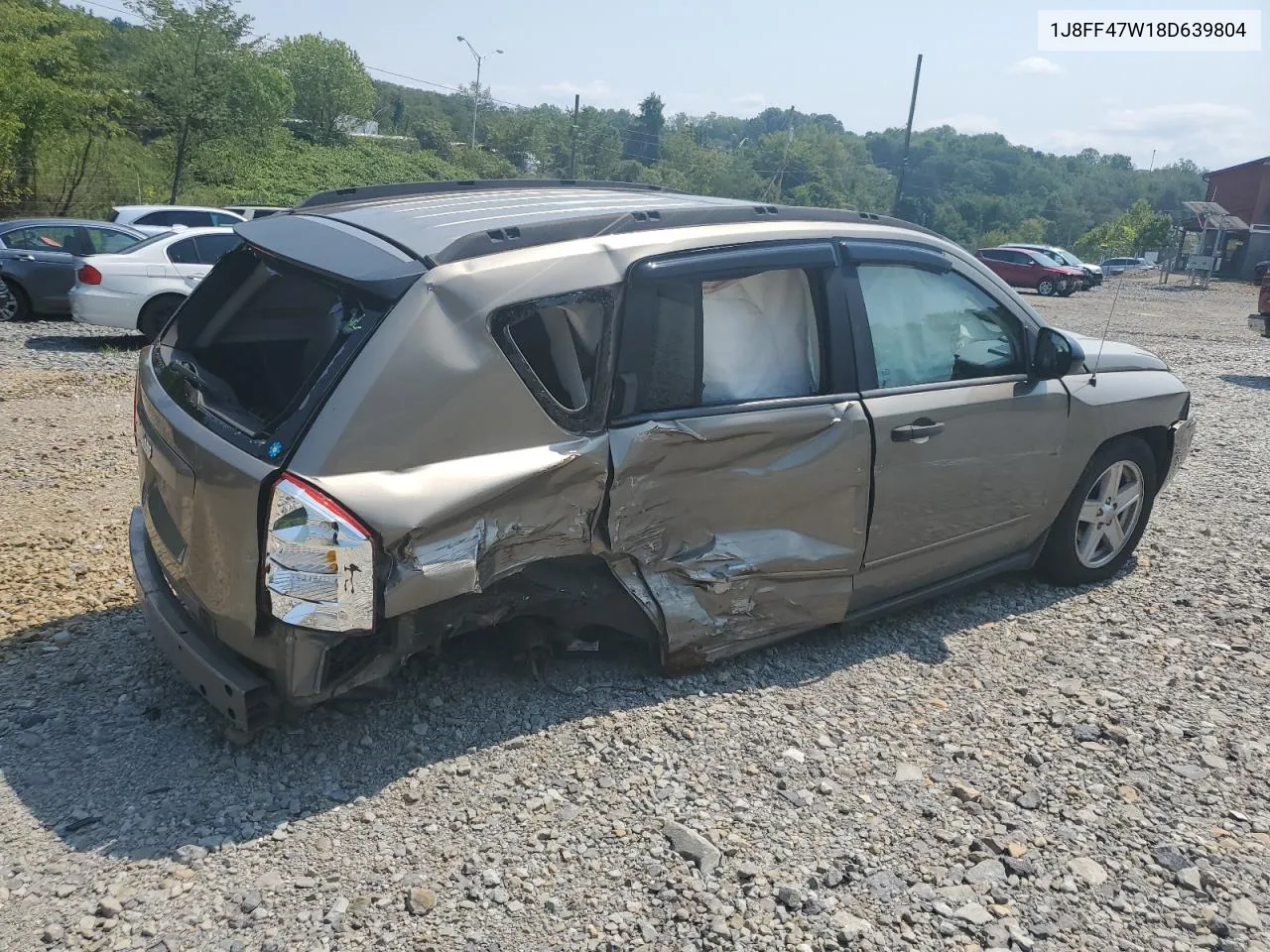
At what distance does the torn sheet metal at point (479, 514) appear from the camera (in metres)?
2.90

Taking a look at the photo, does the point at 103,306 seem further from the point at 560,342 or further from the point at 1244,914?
the point at 1244,914

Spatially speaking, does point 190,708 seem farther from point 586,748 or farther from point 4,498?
point 4,498

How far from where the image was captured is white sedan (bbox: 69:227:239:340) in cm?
1153

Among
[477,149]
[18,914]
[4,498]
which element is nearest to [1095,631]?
[18,914]

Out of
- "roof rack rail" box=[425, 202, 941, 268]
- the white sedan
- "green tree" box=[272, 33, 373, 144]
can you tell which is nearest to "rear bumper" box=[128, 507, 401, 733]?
"roof rack rail" box=[425, 202, 941, 268]

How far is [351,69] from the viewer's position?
285ft

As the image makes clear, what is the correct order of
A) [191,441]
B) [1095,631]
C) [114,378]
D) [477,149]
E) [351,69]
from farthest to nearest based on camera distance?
1. [351,69]
2. [477,149]
3. [114,378]
4. [1095,631]
5. [191,441]

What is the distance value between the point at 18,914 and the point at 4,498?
12.7 ft

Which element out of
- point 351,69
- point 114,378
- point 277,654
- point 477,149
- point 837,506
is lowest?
point 114,378

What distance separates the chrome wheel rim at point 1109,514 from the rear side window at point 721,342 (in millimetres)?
2001

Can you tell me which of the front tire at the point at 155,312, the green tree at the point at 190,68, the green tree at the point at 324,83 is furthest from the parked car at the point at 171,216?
the green tree at the point at 324,83

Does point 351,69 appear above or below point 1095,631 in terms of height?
above

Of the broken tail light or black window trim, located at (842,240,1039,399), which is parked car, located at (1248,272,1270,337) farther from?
the broken tail light

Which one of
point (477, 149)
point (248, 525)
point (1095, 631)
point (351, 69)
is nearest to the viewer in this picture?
point (248, 525)
